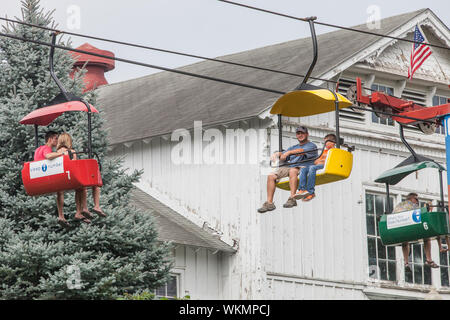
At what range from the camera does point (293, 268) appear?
23781mm

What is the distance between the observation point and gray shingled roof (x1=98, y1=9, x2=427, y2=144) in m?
25.0

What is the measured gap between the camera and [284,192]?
23938 millimetres

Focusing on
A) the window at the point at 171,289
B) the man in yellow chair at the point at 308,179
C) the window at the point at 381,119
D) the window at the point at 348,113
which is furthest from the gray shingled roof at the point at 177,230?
the man in yellow chair at the point at 308,179

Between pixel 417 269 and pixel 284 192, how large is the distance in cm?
Result: 382

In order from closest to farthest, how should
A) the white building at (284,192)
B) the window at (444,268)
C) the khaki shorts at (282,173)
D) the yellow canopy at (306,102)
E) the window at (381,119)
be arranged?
1. the yellow canopy at (306,102)
2. the khaki shorts at (282,173)
3. the white building at (284,192)
4. the window at (444,268)
5. the window at (381,119)

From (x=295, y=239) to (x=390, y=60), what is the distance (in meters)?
5.14

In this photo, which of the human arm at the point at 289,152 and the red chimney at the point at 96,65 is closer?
the human arm at the point at 289,152

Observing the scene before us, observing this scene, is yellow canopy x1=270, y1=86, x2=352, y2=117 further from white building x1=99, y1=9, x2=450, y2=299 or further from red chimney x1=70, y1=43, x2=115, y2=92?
red chimney x1=70, y1=43, x2=115, y2=92

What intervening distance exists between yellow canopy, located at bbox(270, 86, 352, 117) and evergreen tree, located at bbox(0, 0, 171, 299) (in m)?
3.34

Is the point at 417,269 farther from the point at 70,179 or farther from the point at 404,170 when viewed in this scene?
the point at 70,179

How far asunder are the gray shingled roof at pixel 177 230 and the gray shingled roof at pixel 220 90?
165 centimetres

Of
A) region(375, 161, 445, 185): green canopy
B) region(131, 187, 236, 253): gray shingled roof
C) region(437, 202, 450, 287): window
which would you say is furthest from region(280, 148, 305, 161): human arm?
region(437, 202, 450, 287): window

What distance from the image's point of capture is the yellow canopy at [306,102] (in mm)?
16812

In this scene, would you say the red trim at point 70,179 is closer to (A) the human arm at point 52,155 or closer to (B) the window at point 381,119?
(A) the human arm at point 52,155
